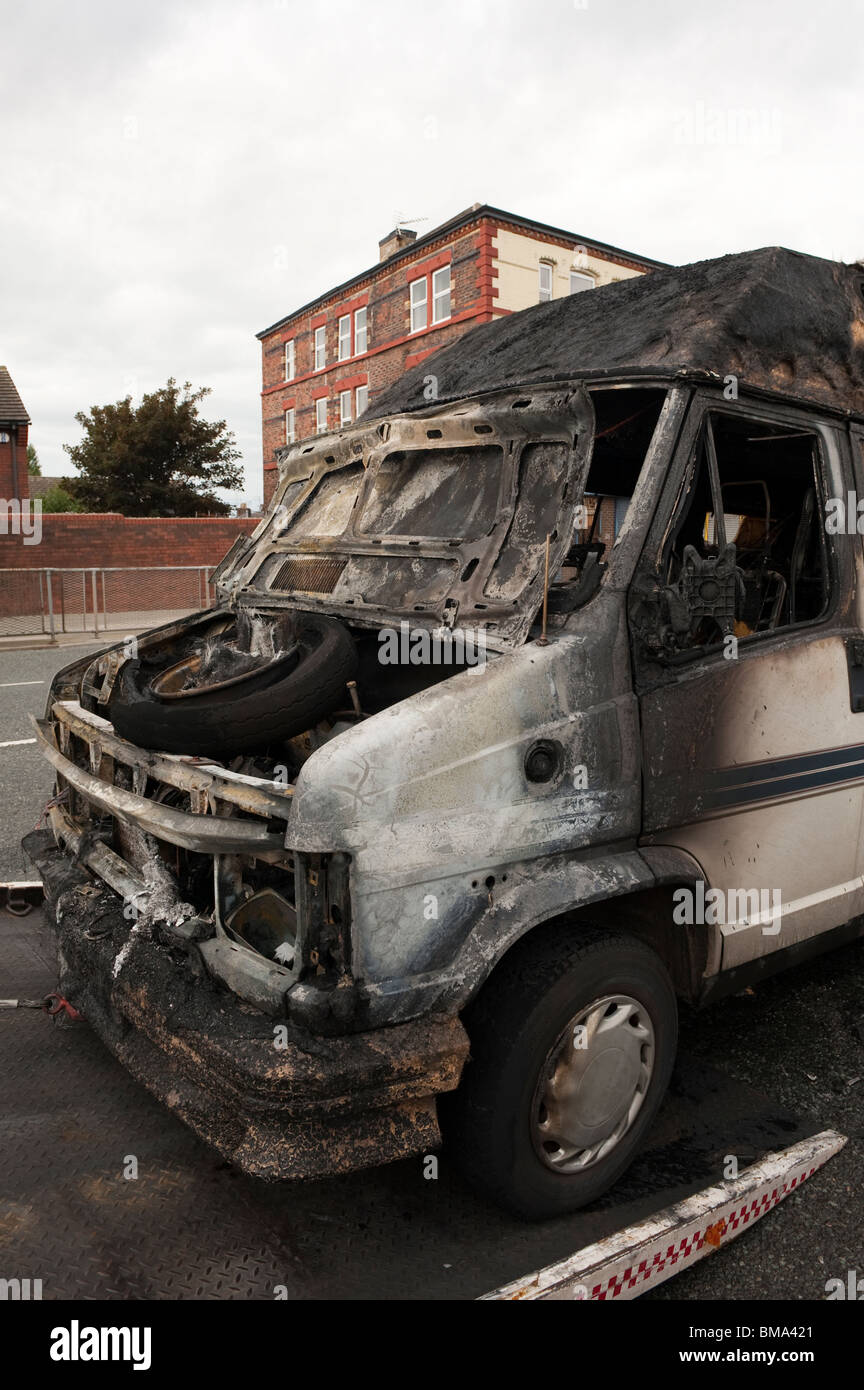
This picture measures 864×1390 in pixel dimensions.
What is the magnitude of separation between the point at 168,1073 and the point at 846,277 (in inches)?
147

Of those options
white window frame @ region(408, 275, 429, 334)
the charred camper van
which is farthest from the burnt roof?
white window frame @ region(408, 275, 429, 334)

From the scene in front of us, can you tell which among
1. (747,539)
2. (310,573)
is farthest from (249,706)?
(747,539)

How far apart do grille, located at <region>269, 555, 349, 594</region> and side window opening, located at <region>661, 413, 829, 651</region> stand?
53.8 inches

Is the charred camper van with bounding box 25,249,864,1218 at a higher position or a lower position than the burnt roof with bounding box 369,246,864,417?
lower

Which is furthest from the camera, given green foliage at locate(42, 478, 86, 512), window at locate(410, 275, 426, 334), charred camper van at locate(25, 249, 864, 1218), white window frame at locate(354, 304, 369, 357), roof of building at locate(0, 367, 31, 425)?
green foliage at locate(42, 478, 86, 512)

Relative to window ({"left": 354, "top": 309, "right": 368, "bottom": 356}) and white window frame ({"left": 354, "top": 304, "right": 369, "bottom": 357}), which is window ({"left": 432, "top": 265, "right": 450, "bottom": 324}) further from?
window ({"left": 354, "top": 309, "right": 368, "bottom": 356})

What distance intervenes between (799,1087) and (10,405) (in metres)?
32.1

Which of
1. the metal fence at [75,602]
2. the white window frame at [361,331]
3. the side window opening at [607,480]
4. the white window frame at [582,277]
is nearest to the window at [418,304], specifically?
the white window frame at [361,331]

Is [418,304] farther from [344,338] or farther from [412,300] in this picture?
[344,338]

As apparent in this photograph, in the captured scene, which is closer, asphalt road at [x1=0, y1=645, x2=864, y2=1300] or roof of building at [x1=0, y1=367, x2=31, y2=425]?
asphalt road at [x1=0, y1=645, x2=864, y2=1300]

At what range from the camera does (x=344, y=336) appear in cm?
3300

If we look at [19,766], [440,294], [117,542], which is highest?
[440,294]

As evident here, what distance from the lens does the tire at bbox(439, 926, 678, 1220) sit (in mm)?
2627
